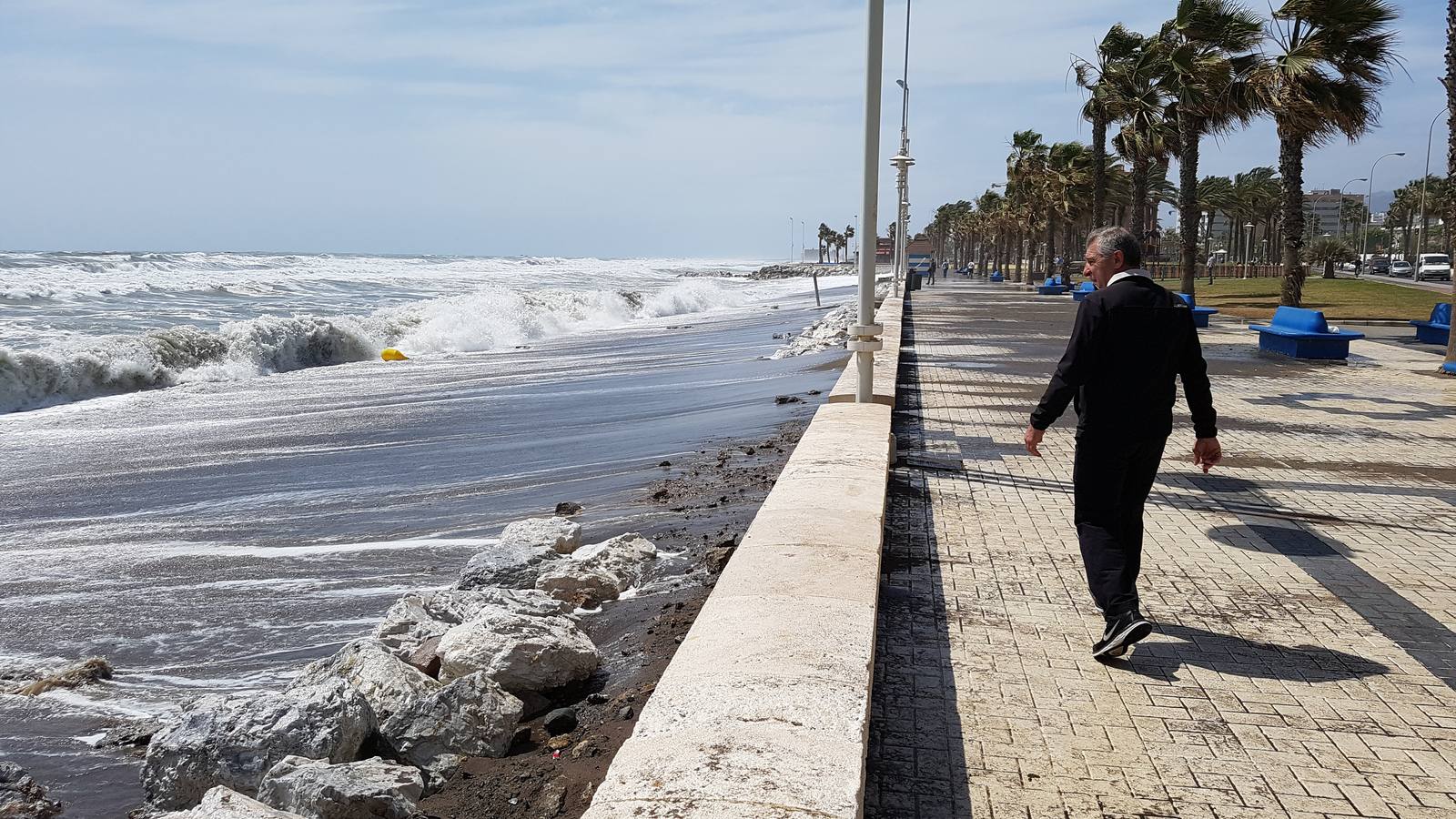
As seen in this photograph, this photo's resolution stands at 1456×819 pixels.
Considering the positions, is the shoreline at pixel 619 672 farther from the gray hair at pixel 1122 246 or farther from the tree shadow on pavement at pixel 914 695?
the gray hair at pixel 1122 246

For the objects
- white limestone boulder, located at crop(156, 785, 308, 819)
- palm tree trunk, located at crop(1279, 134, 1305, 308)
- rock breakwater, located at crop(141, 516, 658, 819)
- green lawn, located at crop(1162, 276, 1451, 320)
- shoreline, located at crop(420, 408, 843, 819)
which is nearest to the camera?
white limestone boulder, located at crop(156, 785, 308, 819)

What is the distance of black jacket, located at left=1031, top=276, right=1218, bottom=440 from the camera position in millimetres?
4328

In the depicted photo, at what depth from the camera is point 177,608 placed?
6320 millimetres

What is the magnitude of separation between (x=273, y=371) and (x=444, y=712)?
22695 millimetres

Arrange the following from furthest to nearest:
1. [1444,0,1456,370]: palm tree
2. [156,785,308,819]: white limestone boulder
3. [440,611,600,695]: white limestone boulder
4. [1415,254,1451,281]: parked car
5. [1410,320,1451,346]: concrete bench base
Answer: [1415,254,1451,281]: parked car → [1410,320,1451,346]: concrete bench base → [1444,0,1456,370]: palm tree → [440,611,600,695]: white limestone boulder → [156,785,308,819]: white limestone boulder

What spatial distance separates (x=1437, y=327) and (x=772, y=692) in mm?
20800

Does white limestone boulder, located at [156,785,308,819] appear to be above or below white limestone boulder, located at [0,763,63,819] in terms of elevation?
above

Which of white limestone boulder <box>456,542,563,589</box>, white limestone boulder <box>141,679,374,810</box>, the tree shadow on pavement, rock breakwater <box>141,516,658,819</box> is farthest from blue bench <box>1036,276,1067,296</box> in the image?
white limestone boulder <box>141,679,374,810</box>

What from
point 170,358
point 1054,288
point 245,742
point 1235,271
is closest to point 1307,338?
point 245,742

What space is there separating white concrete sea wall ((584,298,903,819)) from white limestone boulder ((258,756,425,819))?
959mm

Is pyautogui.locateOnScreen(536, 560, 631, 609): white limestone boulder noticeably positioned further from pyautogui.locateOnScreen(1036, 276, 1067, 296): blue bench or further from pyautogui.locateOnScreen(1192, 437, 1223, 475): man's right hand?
pyautogui.locateOnScreen(1036, 276, 1067, 296): blue bench

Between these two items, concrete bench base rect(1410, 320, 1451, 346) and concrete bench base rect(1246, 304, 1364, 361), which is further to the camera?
concrete bench base rect(1410, 320, 1451, 346)

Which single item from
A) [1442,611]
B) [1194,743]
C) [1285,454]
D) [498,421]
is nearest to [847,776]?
[1194,743]

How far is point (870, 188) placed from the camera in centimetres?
872
